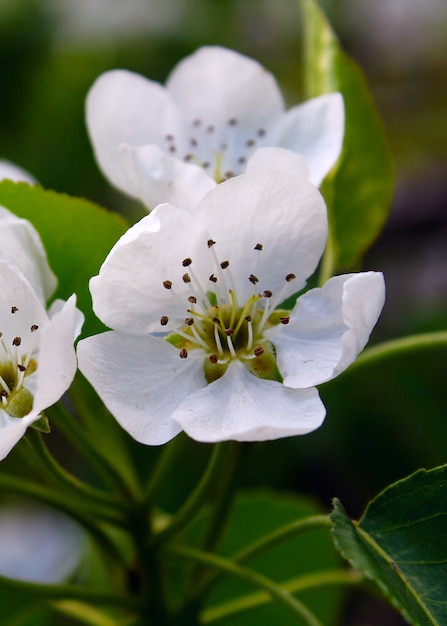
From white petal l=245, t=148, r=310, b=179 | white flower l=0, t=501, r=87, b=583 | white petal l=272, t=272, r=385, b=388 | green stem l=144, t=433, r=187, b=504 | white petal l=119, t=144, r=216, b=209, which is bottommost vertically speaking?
white flower l=0, t=501, r=87, b=583

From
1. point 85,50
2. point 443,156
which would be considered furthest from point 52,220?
point 443,156

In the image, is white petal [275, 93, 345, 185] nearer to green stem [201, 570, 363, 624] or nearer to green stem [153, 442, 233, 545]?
green stem [153, 442, 233, 545]

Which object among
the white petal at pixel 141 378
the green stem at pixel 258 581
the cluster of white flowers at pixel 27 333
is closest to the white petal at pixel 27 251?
the cluster of white flowers at pixel 27 333

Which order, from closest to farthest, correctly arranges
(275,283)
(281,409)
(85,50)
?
1. (281,409)
2. (275,283)
3. (85,50)

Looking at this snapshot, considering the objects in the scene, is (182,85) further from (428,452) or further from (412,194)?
(412,194)

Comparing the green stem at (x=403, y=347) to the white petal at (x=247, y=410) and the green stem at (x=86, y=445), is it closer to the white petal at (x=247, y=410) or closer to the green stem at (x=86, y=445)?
the white petal at (x=247, y=410)

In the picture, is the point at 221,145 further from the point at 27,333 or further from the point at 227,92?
the point at 27,333

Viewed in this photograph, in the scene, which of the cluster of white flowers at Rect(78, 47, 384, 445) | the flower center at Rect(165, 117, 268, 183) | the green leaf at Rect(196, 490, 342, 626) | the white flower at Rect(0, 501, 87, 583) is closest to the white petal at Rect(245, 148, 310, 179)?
the cluster of white flowers at Rect(78, 47, 384, 445)
